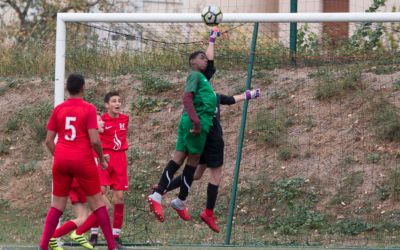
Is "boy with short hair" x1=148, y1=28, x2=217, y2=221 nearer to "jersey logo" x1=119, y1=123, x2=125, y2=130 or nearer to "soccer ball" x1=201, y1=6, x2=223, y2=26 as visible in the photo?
"soccer ball" x1=201, y1=6, x2=223, y2=26

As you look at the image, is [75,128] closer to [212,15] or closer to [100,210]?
[100,210]

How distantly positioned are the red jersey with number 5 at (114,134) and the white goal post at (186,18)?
72 centimetres

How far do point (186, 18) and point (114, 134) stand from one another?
1.65 m

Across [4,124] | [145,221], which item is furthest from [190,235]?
[4,124]

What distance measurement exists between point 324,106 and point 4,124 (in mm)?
5990

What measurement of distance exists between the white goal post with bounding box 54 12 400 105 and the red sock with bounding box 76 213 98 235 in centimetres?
159

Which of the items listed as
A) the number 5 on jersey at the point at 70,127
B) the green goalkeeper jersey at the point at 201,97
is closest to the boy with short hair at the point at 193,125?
the green goalkeeper jersey at the point at 201,97

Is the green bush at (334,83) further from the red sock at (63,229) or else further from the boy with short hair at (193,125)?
the red sock at (63,229)

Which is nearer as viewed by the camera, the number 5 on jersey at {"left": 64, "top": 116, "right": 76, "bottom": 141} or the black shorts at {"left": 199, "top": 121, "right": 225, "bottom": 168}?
the number 5 on jersey at {"left": 64, "top": 116, "right": 76, "bottom": 141}

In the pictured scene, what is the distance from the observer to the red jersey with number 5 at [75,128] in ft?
34.5

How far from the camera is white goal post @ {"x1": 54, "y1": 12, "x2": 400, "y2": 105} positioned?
41.0 feet

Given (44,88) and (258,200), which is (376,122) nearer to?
(258,200)

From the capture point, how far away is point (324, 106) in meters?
16.0

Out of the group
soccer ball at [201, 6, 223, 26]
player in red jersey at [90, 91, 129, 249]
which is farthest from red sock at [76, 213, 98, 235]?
soccer ball at [201, 6, 223, 26]
